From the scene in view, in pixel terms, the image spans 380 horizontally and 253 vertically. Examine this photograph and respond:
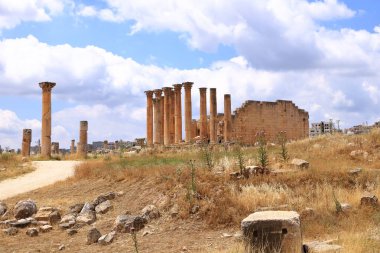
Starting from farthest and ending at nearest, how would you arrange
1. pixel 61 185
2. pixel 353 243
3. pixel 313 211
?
1. pixel 61 185
2. pixel 313 211
3. pixel 353 243

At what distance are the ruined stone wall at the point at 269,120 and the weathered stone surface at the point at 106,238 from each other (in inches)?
1189

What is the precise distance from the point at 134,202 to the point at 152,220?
181 cm

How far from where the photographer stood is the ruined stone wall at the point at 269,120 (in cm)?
4328

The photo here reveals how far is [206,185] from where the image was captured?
45.2 ft

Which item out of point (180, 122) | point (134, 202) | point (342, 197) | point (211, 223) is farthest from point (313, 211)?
point (180, 122)

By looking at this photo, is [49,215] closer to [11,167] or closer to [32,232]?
[32,232]

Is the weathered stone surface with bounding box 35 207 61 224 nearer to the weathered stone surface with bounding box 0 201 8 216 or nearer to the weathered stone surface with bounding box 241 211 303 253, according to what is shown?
the weathered stone surface with bounding box 0 201 8 216

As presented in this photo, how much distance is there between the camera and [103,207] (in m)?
14.7

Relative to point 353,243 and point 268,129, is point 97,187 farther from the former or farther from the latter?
point 268,129

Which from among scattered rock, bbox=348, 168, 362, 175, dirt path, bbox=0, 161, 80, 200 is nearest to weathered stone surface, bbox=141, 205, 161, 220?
scattered rock, bbox=348, 168, 362, 175

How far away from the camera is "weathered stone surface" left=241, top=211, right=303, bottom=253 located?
317 inches

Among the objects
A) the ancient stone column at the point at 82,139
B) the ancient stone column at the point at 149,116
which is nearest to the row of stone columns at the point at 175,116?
the ancient stone column at the point at 149,116

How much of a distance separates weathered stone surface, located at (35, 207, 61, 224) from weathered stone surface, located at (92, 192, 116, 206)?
3.79ft

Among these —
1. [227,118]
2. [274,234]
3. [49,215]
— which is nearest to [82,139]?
[227,118]
